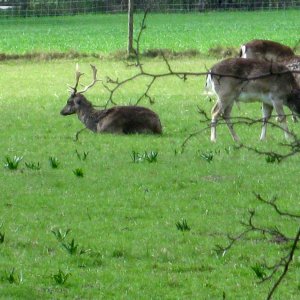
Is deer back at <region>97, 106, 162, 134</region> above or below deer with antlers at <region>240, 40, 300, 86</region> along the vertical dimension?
below

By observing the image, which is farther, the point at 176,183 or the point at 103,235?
the point at 176,183

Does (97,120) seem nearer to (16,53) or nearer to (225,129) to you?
(225,129)

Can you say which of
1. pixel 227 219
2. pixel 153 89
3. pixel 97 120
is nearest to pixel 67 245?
pixel 227 219

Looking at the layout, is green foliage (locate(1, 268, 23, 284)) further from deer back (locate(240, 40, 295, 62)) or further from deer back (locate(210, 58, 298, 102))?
deer back (locate(240, 40, 295, 62))

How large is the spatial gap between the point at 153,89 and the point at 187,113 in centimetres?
437

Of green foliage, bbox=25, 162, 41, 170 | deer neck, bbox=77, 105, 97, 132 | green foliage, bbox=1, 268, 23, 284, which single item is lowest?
deer neck, bbox=77, 105, 97, 132

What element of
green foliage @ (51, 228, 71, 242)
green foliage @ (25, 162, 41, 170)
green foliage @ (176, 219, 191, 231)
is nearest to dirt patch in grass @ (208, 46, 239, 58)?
green foliage @ (25, 162, 41, 170)

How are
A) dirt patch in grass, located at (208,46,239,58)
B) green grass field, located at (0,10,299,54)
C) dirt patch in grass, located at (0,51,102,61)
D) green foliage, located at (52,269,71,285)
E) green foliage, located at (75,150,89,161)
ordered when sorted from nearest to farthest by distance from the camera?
green foliage, located at (52,269,71,285) → green foliage, located at (75,150,89,161) → dirt patch in grass, located at (208,46,239,58) → dirt patch in grass, located at (0,51,102,61) → green grass field, located at (0,10,299,54)

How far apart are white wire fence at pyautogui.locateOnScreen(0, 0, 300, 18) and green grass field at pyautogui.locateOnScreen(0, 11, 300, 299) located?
3081cm

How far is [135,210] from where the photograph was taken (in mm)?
9875

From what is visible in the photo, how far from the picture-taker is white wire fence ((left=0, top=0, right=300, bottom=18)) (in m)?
49.1

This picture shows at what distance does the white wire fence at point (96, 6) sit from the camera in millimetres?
49125

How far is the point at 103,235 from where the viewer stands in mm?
8859

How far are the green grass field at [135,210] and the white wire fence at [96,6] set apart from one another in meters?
30.8
